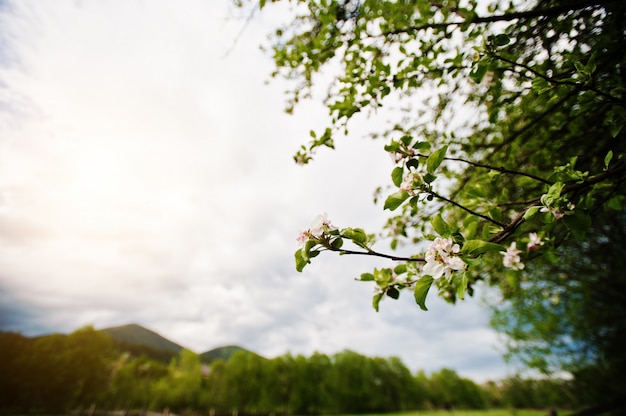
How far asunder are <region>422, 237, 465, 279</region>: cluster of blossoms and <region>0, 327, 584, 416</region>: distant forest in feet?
117

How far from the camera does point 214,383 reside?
53219 millimetres

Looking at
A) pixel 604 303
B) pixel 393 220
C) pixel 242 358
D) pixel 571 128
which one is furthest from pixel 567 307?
pixel 242 358

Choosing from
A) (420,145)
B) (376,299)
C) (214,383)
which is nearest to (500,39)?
(420,145)

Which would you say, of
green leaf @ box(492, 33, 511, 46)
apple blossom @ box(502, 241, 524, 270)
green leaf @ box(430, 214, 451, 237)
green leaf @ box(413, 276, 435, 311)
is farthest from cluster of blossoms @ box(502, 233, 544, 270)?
green leaf @ box(492, 33, 511, 46)

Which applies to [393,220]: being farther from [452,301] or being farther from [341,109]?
[341,109]

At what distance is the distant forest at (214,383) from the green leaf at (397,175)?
35.7 meters

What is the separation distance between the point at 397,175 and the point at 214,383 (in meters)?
64.8

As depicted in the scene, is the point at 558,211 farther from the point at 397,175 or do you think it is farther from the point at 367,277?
the point at 367,277

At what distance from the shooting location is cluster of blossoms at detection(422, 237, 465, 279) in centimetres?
160

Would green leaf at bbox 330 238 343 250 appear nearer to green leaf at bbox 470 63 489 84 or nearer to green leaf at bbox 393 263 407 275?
green leaf at bbox 393 263 407 275

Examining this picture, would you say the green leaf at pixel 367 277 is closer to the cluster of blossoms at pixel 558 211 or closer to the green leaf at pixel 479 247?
the green leaf at pixel 479 247

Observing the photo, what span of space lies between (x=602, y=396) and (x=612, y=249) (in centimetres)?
526

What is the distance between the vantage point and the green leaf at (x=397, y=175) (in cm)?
191

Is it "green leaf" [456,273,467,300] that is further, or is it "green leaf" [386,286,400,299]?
"green leaf" [386,286,400,299]
